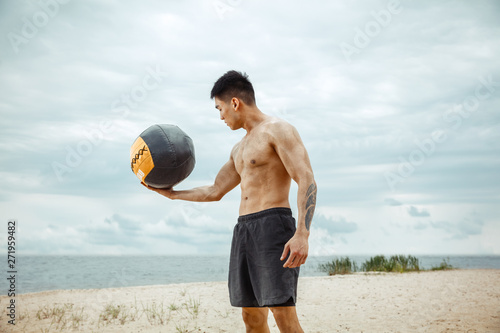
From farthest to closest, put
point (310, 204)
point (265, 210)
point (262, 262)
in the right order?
point (265, 210) < point (262, 262) < point (310, 204)

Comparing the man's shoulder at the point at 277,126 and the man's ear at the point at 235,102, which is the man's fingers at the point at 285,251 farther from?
the man's ear at the point at 235,102

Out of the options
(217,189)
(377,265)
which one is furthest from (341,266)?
(217,189)

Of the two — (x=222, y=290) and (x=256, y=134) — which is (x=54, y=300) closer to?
(x=222, y=290)

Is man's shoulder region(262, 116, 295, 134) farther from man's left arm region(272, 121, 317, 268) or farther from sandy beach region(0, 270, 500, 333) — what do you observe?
sandy beach region(0, 270, 500, 333)

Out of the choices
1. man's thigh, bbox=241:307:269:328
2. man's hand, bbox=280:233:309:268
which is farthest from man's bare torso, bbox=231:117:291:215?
man's thigh, bbox=241:307:269:328

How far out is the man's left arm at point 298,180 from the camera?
116 inches

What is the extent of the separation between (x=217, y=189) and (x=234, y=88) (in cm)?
102

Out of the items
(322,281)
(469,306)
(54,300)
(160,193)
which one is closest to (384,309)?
(469,306)

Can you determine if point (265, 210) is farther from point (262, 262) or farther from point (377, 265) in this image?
point (377, 265)

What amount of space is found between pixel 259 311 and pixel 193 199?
4.02 feet

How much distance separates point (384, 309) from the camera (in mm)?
7207

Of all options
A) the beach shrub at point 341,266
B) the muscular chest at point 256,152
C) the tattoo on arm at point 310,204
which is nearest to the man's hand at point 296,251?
the tattoo on arm at point 310,204

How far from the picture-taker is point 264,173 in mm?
3377

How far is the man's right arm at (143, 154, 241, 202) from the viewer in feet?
13.2
